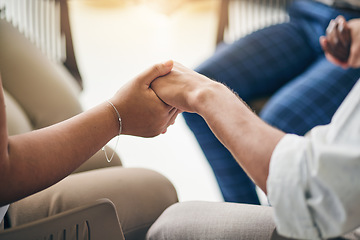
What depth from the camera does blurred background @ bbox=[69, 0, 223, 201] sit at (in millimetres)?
1854

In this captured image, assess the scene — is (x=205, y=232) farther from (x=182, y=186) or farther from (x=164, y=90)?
(x=182, y=186)

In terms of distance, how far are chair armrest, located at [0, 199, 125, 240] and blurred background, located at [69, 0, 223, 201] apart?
3.75 feet

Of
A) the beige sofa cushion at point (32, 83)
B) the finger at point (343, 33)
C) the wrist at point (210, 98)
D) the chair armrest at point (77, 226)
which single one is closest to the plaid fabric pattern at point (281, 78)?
the finger at point (343, 33)

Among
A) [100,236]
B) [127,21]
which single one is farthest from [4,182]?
[127,21]

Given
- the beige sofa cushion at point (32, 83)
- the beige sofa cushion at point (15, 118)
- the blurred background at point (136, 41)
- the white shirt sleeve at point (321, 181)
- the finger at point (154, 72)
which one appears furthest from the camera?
the blurred background at point (136, 41)

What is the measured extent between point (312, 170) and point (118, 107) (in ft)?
1.31

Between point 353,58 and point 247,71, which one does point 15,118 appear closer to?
point 247,71

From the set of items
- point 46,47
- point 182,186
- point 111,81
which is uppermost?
point 46,47

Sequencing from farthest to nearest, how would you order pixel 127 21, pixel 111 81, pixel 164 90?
pixel 127 21 < pixel 111 81 < pixel 164 90

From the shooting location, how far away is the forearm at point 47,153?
0.54 meters

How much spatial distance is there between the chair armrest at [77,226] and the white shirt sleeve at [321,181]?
229mm

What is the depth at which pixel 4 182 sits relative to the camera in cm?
53

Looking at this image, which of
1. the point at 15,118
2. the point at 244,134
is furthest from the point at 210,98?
the point at 15,118

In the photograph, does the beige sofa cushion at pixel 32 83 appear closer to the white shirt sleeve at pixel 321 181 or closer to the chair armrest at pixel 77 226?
the chair armrest at pixel 77 226
